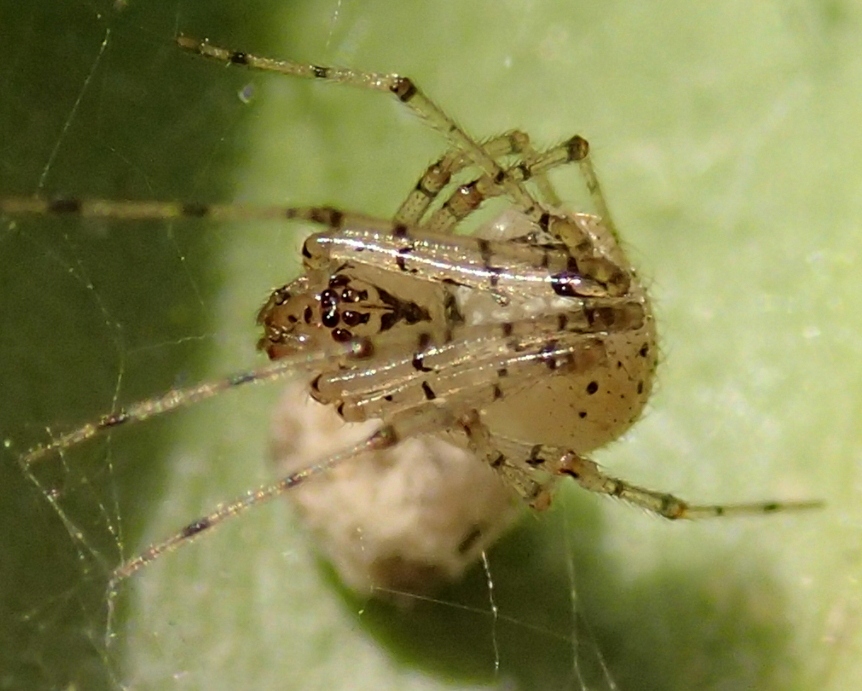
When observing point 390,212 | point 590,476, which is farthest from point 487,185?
point 390,212

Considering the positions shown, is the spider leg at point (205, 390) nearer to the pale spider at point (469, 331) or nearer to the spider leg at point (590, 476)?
the pale spider at point (469, 331)

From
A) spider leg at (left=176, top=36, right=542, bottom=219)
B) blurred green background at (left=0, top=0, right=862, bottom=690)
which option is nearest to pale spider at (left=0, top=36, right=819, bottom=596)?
spider leg at (left=176, top=36, right=542, bottom=219)

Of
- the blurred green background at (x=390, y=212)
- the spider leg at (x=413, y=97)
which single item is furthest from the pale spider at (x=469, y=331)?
the blurred green background at (x=390, y=212)

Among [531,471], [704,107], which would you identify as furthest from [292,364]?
[704,107]

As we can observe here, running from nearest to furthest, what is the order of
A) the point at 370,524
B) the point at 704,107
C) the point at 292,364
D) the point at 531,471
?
the point at 292,364 → the point at 531,471 → the point at 370,524 → the point at 704,107

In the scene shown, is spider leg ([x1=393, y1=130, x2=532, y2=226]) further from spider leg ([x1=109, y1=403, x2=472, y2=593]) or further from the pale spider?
spider leg ([x1=109, y1=403, x2=472, y2=593])

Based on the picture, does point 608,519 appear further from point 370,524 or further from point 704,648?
point 370,524
